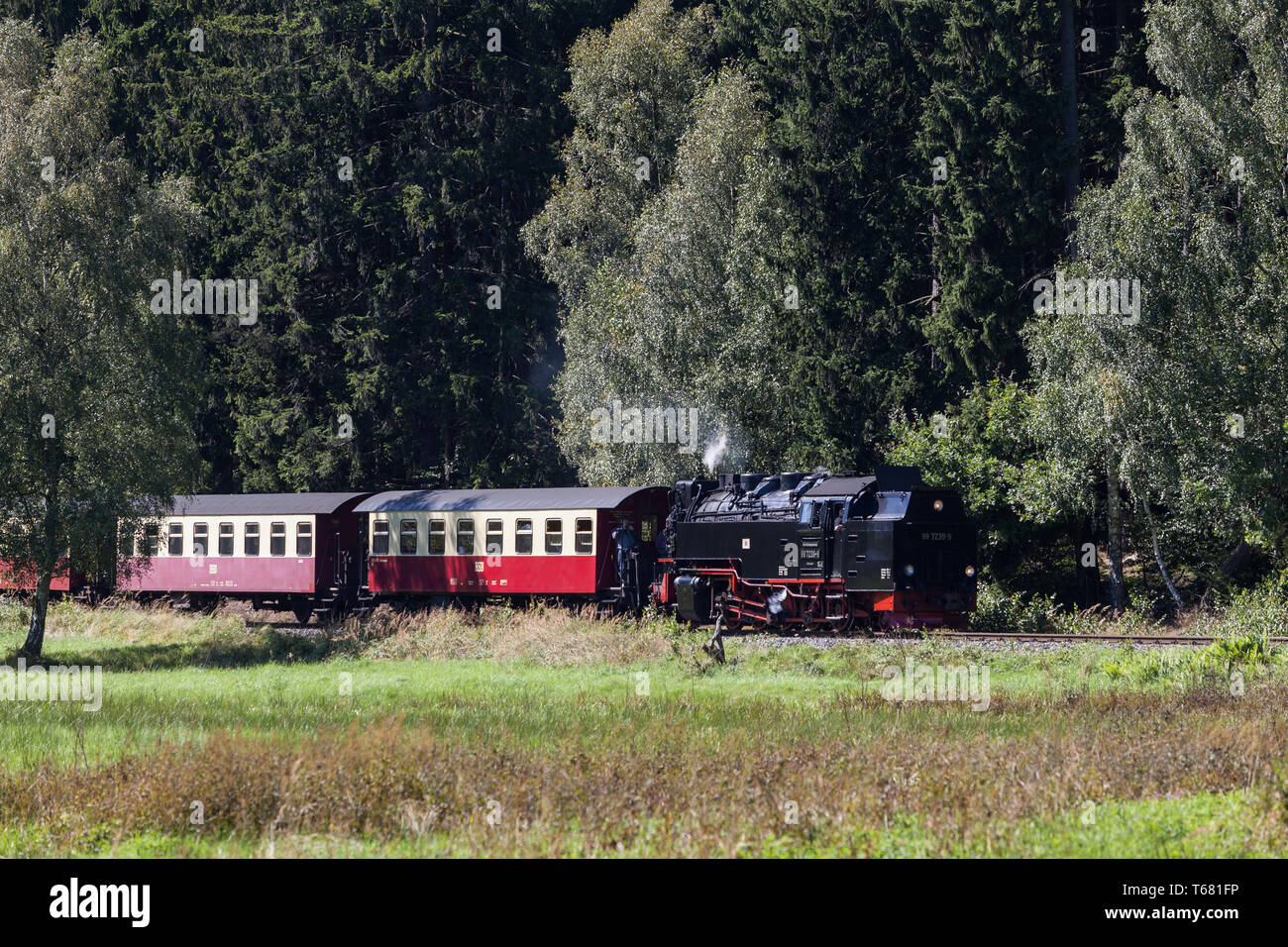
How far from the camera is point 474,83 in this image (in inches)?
1898

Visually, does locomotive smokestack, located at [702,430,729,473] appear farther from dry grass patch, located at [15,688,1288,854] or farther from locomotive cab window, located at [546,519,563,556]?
dry grass patch, located at [15,688,1288,854]

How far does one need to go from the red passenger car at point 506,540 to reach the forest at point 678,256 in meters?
5.47

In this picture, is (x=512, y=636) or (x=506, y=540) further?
(x=506, y=540)

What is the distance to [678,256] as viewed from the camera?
37844 mm

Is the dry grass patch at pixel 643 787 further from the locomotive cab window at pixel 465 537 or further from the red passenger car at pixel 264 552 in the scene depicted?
the red passenger car at pixel 264 552

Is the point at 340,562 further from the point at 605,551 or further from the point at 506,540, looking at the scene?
the point at 605,551

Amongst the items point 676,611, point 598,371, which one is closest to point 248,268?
point 598,371

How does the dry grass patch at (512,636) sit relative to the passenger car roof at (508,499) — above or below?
below

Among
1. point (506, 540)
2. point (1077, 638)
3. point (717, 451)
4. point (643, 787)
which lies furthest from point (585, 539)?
point (643, 787)

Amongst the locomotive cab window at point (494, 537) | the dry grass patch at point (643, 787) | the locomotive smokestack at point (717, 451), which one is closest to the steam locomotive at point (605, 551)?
the locomotive cab window at point (494, 537)

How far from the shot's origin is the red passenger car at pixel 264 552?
3381 centimetres

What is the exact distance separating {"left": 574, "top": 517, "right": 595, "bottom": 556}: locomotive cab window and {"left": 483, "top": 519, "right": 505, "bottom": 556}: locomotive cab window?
79.4 inches

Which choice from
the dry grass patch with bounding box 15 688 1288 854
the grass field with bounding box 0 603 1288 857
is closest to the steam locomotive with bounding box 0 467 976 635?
the grass field with bounding box 0 603 1288 857

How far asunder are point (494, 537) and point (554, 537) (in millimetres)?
1640
